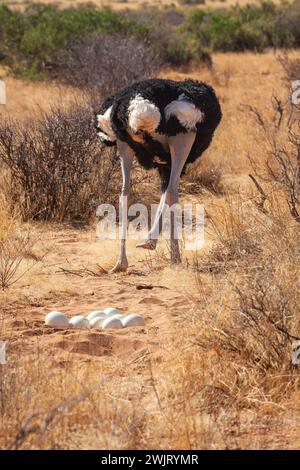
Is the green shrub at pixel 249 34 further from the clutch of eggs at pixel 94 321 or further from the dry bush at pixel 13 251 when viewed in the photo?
the clutch of eggs at pixel 94 321

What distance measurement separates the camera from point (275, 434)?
4.52 meters

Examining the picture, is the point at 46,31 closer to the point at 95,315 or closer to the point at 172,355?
the point at 95,315

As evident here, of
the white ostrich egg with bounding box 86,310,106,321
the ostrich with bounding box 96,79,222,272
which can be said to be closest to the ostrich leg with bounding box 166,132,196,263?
the ostrich with bounding box 96,79,222,272

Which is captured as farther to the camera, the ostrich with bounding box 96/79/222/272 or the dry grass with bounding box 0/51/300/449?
the ostrich with bounding box 96/79/222/272

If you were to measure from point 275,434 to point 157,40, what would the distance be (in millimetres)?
19741

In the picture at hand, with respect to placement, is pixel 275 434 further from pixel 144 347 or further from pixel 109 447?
pixel 144 347

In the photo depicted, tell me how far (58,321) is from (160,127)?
1.94m

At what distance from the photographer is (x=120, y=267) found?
25.6 ft

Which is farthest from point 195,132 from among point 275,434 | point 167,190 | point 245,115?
point 245,115

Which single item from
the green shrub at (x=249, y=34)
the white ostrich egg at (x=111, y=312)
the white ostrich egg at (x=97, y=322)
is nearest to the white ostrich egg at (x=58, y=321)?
the white ostrich egg at (x=97, y=322)

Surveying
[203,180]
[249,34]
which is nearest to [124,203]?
[203,180]

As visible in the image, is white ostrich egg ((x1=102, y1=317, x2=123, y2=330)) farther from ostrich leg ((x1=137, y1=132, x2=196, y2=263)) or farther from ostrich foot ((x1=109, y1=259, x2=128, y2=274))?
ostrich foot ((x1=109, y1=259, x2=128, y2=274))

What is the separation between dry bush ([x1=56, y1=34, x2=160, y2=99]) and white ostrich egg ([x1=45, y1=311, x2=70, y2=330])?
8569 millimetres

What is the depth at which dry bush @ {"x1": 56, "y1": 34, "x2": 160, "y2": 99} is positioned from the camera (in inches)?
592
